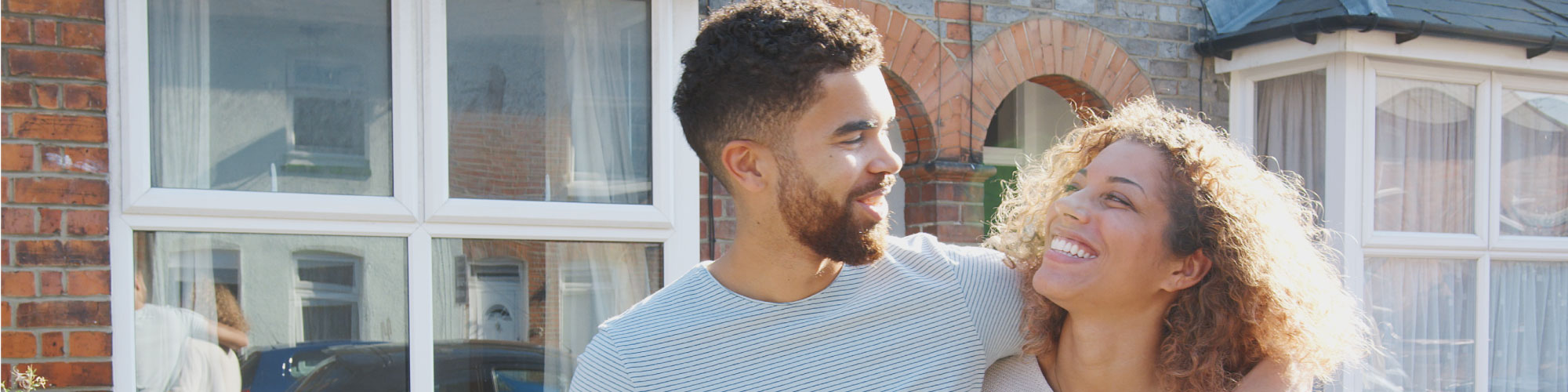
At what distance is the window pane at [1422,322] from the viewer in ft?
16.2

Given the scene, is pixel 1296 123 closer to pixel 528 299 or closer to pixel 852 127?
pixel 528 299

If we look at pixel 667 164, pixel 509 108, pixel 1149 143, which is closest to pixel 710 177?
pixel 667 164

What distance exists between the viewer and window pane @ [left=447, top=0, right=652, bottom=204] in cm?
355

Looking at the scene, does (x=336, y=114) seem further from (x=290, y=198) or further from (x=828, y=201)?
(x=828, y=201)

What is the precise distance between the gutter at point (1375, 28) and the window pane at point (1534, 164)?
384mm

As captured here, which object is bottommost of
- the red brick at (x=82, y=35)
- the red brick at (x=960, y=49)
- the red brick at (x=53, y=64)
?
the red brick at (x=53, y=64)

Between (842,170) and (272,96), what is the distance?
2101 millimetres

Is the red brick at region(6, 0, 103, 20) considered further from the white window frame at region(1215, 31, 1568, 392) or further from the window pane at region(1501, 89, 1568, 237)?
the window pane at region(1501, 89, 1568, 237)

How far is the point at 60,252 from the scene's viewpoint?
3.01 meters

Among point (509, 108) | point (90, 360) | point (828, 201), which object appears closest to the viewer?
point (828, 201)

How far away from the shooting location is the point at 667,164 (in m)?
3.78

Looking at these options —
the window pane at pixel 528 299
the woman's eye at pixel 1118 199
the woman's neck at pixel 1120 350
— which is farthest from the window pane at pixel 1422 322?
the woman's eye at pixel 1118 199

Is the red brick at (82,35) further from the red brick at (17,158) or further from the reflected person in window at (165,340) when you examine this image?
the reflected person in window at (165,340)

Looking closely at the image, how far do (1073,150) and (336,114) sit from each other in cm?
224
